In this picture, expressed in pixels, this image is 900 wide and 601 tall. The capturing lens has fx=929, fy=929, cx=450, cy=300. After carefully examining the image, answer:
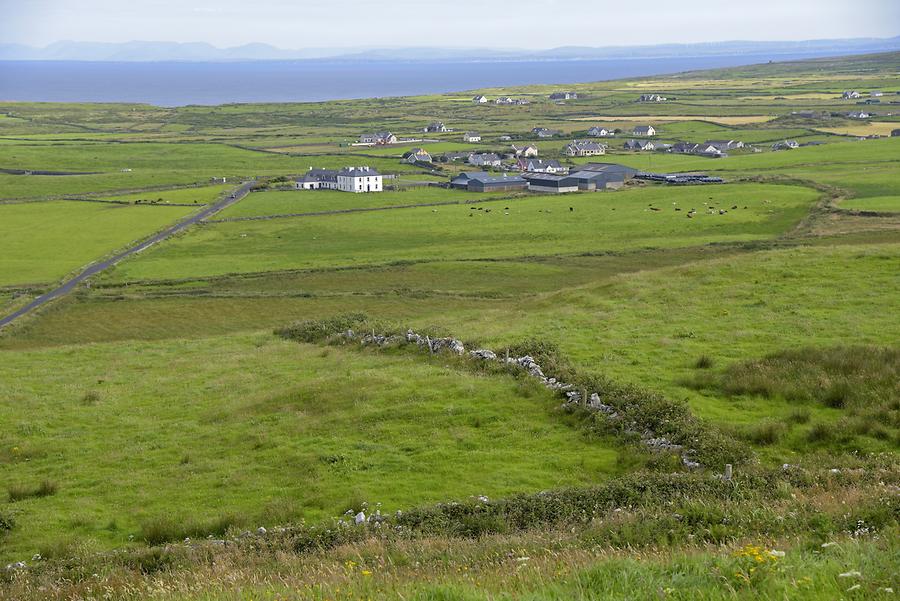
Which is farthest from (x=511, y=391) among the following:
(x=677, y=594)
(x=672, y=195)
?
(x=672, y=195)

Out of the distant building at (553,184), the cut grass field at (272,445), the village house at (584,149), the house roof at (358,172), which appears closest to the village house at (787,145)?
the village house at (584,149)

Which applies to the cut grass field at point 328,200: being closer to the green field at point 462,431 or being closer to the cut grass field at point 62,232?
the cut grass field at point 62,232

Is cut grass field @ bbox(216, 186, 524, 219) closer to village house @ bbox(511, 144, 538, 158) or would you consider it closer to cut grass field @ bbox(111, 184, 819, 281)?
cut grass field @ bbox(111, 184, 819, 281)

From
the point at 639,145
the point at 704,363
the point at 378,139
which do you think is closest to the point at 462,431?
the point at 704,363

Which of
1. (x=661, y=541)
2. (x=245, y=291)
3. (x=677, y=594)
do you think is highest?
(x=677, y=594)

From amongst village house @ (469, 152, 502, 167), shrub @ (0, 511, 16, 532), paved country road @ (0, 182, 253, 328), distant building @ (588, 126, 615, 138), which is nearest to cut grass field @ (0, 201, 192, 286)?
paved country road @ (0, 182, 253, 328)

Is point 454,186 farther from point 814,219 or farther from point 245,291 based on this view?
point 245,291
